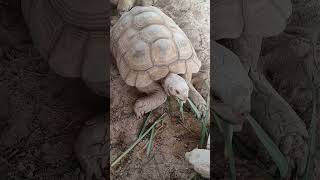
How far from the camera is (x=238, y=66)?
1435 millimetres

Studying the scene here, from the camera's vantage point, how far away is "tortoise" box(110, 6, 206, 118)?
1369mm

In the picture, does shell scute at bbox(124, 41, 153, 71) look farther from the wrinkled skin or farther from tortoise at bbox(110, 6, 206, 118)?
the wrinkled skin

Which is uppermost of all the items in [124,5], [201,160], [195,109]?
[124,5]

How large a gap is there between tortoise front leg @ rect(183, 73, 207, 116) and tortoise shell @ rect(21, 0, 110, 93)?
251mm

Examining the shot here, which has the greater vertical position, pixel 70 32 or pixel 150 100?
pixel 70 32

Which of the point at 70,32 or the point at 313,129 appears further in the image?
the point at 313,129

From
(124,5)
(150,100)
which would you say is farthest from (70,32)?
(150,100)

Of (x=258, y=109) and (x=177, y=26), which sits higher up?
(x=177, y=26)

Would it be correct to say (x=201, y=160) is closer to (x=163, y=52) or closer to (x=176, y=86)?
(x=176, y=86)

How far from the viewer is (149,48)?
1365 millimetres

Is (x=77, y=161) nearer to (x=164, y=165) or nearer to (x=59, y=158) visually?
(x=59, y=158)

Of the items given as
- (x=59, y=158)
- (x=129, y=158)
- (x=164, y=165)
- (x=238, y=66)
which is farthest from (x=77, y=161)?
(x=238, y=66)

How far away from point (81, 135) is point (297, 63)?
0.71m

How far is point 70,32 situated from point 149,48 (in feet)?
0.78
